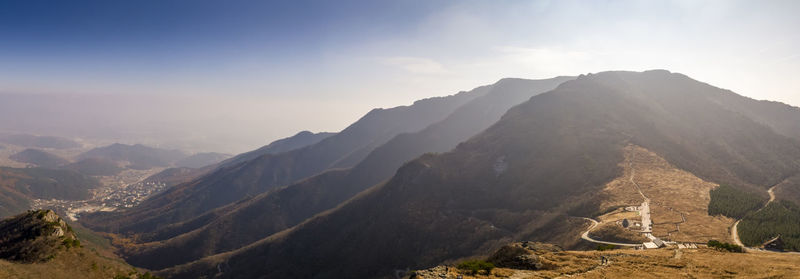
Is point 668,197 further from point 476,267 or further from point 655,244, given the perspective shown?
point 476,267

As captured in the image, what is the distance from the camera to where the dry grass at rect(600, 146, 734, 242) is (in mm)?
55625

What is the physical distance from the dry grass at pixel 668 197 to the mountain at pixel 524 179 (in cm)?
431

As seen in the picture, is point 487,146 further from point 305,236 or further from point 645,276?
point 645,276

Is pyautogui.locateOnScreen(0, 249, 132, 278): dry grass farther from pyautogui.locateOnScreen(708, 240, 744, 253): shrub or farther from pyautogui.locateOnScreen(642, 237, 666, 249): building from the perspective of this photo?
pyautogui.locateOnScreen(708, 240, 744, 253): shrub

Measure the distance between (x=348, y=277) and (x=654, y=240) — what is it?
86841 mm

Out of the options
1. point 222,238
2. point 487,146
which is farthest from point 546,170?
point 222,238

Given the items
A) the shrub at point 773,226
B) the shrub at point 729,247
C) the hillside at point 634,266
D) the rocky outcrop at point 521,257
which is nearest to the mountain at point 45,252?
the hillside at point 634,266

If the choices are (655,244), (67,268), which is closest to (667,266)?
(655,244)

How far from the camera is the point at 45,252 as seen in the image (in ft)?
210

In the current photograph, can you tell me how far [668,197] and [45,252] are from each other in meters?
135

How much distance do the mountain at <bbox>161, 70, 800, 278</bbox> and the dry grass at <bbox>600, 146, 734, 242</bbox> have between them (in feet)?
14.1

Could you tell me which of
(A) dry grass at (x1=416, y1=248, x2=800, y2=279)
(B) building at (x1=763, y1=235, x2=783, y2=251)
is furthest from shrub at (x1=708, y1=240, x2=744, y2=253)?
(B) building at (x1=763, y1=235, x2=783, y2=251)

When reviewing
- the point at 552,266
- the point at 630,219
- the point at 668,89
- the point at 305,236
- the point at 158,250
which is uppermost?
the point at 668,89

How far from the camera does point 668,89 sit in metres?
179
